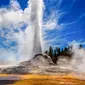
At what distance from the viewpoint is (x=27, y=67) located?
347 feet

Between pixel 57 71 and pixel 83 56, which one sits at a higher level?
pixel 83 56

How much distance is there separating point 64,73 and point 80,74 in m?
7.34

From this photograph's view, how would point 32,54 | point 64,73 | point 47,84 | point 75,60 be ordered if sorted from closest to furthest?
1. point 47,84
2. point 64,73
3. point 32,54
4. point 75,60

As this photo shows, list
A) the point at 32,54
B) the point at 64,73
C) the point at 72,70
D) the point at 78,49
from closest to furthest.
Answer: the point at 64,73, the point at 72,70, the point at 32,54, the point at 78,49

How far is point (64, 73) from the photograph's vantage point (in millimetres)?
101000

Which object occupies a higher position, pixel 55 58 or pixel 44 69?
pixel 55 58

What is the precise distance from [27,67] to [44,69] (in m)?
6.77

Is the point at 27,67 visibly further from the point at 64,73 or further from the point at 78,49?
the point at 78,49

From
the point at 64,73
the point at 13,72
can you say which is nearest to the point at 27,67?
the point at 13,72

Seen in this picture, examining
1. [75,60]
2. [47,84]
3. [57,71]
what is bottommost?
[47,84]

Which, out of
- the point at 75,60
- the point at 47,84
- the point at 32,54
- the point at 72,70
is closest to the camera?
the point at 47,84

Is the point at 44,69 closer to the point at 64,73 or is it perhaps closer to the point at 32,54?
the point at 64,73

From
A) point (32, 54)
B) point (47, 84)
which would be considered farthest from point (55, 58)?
point (47, 84)

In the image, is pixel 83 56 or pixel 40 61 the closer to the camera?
pixel 40 61
